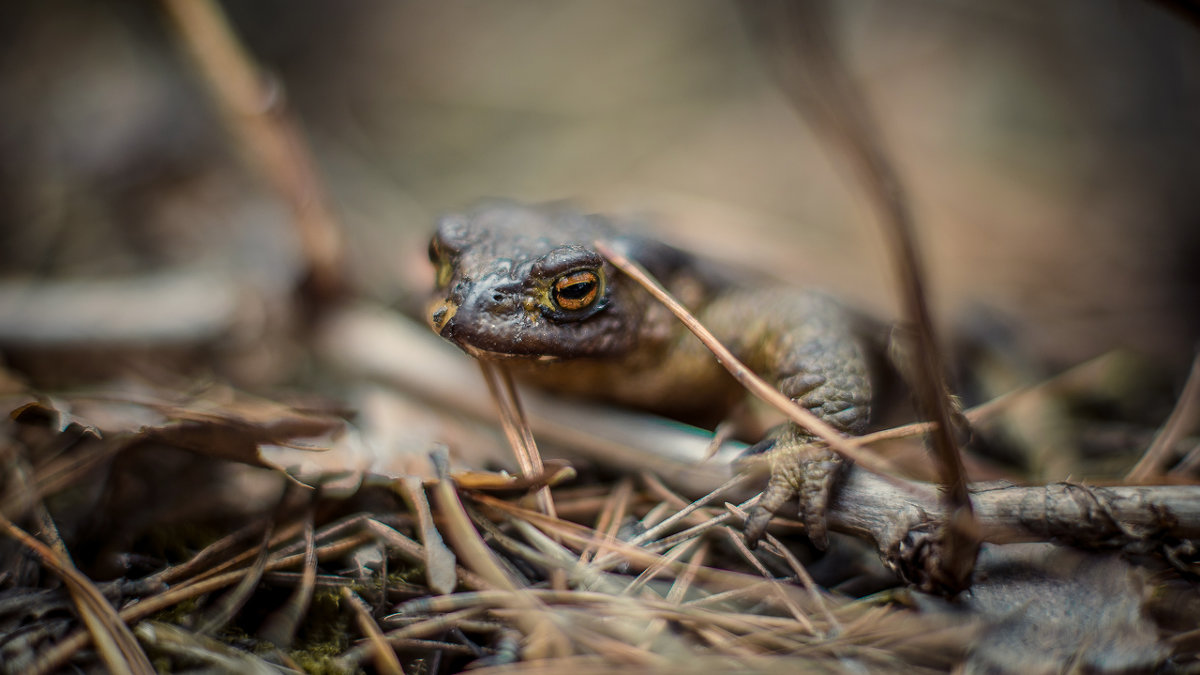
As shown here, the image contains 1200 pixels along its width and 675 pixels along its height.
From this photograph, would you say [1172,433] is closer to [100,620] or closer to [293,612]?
[293,612]

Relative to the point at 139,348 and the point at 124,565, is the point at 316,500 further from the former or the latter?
the point at 139,348

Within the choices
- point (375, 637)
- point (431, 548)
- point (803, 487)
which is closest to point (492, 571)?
point (431, 548)

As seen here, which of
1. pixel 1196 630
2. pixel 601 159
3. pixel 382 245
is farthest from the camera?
pixel 601 159

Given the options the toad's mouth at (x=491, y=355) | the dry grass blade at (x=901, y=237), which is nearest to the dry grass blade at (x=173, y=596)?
the toad's mouth at (x=491, y=355)

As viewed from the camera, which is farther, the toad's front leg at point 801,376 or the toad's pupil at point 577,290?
the toad's pupil at point 577,290

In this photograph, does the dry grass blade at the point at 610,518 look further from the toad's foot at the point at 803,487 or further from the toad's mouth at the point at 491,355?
the toad's mouth at the point at 491,355

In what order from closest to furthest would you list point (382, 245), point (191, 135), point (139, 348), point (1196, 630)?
point (1196, 630) < point (139, 348) < point (382, 245) < point (191, 135)

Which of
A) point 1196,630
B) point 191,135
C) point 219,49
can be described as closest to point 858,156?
point 1196,630
